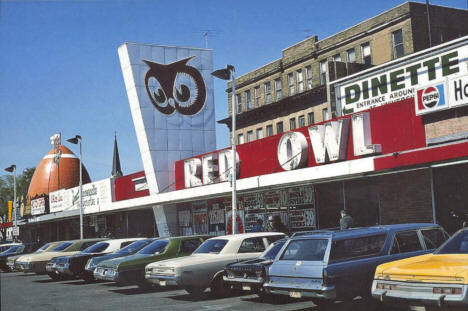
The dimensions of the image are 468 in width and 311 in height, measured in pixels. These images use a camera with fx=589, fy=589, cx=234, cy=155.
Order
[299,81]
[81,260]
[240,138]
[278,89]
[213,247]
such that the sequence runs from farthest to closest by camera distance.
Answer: [240,138], [278,89], [299,81], [81,260], [213,247]

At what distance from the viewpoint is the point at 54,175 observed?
248 feet

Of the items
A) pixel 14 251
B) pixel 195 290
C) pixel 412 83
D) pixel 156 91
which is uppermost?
pixel 156 91

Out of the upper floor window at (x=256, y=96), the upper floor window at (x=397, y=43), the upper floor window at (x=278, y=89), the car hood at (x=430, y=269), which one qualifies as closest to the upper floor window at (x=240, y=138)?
the upper floor window at (x=256, y=96)

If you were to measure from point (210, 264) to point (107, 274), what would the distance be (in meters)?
4.00

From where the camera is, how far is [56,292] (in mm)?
17281

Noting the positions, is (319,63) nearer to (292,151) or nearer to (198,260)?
(292,151)

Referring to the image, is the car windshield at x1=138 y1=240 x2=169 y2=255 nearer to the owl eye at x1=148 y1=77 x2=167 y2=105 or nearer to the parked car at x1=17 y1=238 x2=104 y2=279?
the parked car at x1=17 y1=238 x2=104 y2=279

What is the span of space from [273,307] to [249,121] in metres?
38.8

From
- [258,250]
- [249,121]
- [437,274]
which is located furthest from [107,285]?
[249,121]

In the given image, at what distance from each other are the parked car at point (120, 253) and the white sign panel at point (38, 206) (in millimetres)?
36967

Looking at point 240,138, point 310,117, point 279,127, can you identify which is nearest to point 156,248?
point 310,117

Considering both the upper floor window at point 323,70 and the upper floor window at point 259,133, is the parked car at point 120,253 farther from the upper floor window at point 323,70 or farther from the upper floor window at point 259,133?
the upper floor window at point 259,133

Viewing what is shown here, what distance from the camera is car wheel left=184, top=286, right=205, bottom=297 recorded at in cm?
1421

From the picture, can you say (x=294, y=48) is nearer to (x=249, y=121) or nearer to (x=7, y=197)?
(x=249, y=121)
